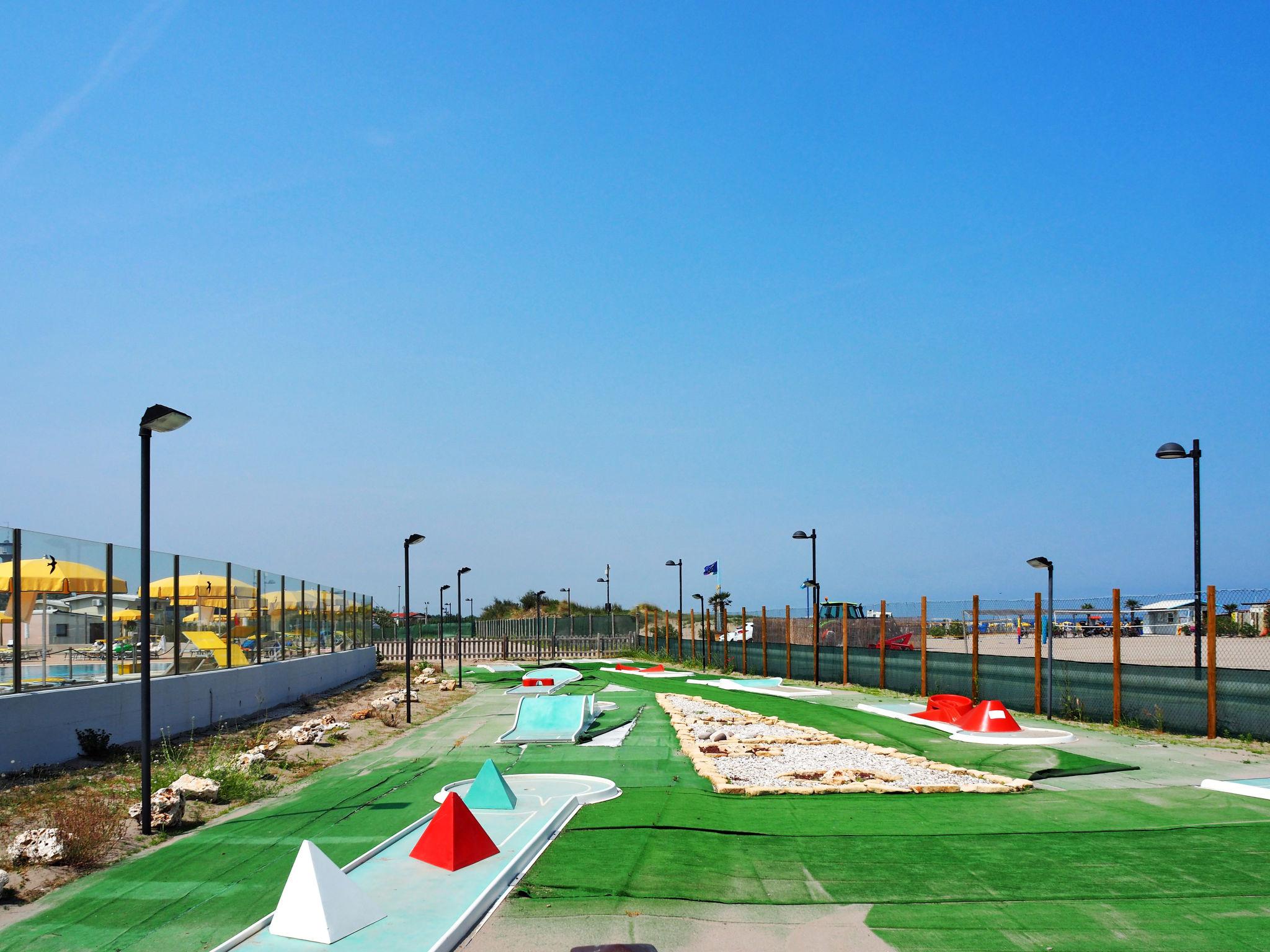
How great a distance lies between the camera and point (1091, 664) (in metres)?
18.3

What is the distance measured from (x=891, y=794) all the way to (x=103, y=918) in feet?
26.1

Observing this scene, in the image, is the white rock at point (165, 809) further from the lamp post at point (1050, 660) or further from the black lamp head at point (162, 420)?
the lamp post at point (1050, 660)

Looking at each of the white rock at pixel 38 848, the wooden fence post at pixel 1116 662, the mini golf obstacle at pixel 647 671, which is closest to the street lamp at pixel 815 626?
the mini golf obstacle at pixel 647 671

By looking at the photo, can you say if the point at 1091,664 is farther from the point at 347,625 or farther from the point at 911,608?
the point at 347,625

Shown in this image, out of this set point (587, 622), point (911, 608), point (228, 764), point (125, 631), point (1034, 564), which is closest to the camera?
point (228, 764)

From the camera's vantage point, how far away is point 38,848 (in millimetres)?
8844

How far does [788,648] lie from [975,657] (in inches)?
420

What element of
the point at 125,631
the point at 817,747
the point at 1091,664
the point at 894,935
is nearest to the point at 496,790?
the point at 894,935

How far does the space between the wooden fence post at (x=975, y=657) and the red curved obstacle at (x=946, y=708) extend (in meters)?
1.57

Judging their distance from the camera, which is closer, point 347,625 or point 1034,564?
point 1034,564

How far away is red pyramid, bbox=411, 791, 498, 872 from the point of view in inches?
330

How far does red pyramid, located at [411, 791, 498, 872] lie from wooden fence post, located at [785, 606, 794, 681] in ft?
73.3

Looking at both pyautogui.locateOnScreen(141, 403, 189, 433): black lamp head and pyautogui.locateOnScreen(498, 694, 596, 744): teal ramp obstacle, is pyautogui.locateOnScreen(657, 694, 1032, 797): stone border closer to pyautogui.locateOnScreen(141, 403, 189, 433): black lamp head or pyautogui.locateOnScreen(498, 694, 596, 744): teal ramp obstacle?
pyautogui.locateOnScreen(498, 694, 596, 744): teal ramp obstacle

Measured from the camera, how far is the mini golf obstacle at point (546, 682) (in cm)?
2841
